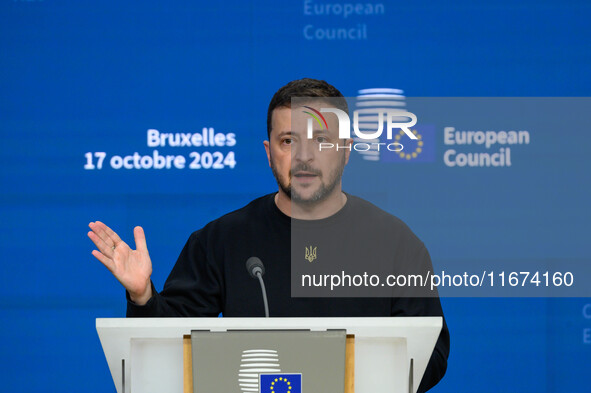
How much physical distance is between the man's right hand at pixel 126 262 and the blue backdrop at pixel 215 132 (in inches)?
51.5

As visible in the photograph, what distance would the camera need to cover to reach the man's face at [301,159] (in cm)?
238

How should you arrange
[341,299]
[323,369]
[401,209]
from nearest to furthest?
[323,369], [341,299], [401,209]

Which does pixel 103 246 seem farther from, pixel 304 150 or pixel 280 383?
pixel 304 150

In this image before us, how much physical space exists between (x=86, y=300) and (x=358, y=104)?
1.43m

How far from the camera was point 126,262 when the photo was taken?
1770mm

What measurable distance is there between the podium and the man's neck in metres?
0.99

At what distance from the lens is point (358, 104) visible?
3.05m

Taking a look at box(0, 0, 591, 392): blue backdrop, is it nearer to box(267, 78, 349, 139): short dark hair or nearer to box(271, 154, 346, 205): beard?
box(267, 78, 349, 139): short dark hair

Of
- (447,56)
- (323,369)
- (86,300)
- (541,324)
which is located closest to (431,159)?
(447,56)

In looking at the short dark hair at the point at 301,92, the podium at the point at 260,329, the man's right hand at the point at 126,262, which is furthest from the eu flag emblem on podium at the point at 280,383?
the short dark hair at the point at 301,92

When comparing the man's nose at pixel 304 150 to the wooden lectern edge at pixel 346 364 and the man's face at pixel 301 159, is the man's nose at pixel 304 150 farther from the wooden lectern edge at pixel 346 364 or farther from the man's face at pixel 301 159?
the wooden lectern edge at pixel 346 364

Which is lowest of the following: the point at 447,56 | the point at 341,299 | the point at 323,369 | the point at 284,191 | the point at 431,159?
the point at 323,369

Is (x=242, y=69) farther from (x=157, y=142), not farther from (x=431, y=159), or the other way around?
(x=431, y=159)

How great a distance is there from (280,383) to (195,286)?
3.10ft
